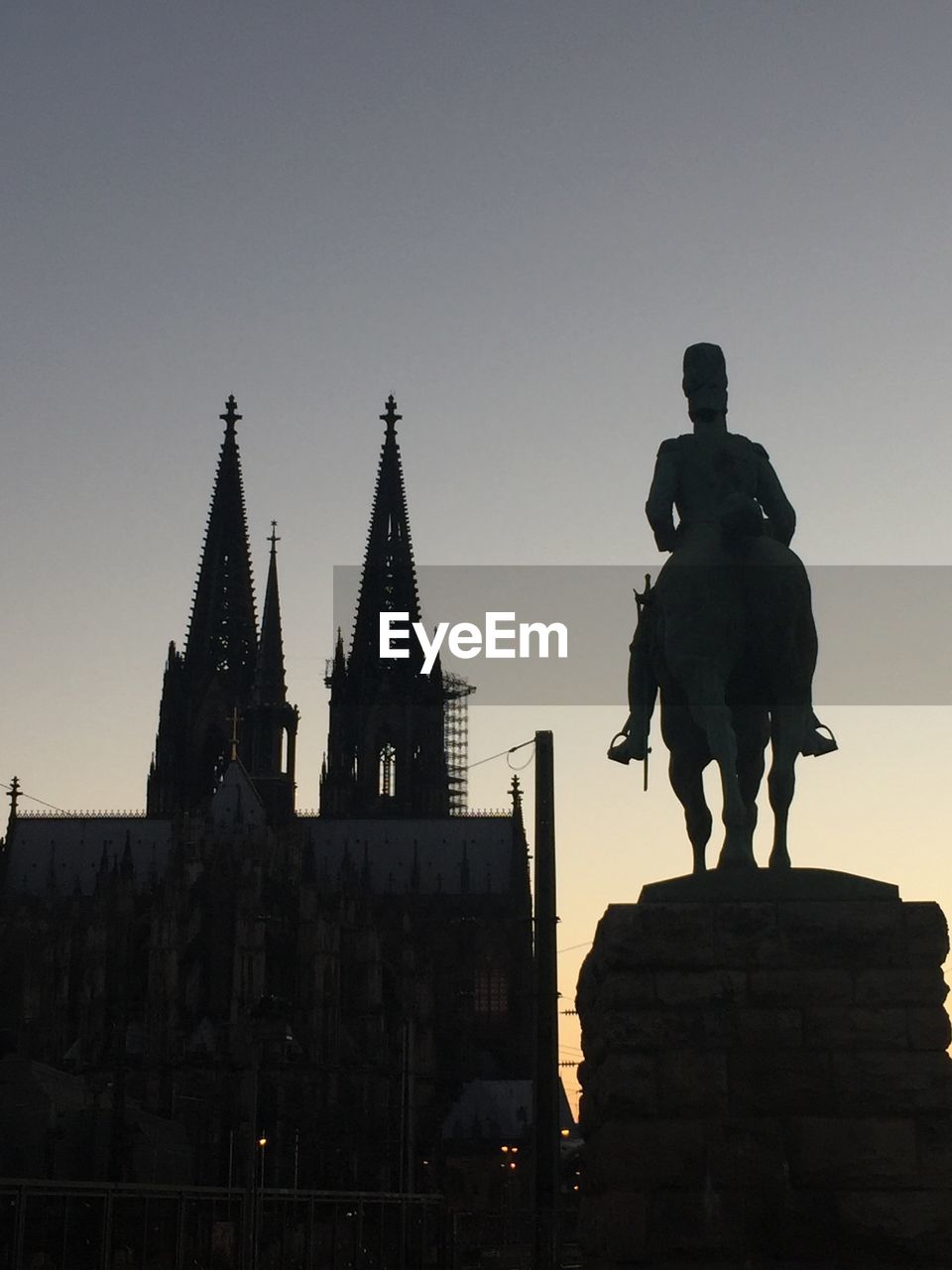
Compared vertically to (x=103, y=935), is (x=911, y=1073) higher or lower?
lower

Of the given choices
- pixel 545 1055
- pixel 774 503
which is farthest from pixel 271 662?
pixel 774 503

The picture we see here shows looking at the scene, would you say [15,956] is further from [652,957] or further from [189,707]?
[652,957]

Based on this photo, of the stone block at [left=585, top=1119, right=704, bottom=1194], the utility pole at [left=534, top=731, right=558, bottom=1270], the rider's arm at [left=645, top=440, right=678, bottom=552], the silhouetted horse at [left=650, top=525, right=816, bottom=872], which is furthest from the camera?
the utility pole at [left=534, top=731, right=558, bottom=1270]

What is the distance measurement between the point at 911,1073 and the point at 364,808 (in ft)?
302

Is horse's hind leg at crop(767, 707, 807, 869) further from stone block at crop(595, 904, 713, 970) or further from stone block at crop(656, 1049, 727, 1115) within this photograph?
stone block at crop(656, 1049, 727, 1115)

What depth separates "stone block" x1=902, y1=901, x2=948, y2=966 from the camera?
1053cm

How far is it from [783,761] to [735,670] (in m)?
0.66

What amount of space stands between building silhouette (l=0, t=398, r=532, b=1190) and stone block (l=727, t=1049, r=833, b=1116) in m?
40.7

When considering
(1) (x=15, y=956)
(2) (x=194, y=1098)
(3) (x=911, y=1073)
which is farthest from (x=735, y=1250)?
(1) (x=15, y=956)

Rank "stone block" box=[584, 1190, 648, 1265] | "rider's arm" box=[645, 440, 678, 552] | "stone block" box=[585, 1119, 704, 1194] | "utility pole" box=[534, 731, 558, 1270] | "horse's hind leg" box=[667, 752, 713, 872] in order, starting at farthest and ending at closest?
1. "utility pole" box=[534, 731, 558, 1270]
2. "rider's arm" box=[645, 440, 678, 552]
3. "horse's hind leg" box=[667, 752, 713, 872]
4. "stone block" box=[585, 1119, 704, 1194]
5. "stone block" box=[584, 1190, 648, 1265]

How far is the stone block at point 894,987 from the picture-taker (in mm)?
10422

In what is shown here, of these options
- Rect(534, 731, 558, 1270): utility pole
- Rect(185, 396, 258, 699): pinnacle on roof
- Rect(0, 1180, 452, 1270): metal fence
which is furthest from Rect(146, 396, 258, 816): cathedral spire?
Rect(534, 731, 558, 1270): utility pole

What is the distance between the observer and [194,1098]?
72.8 metres

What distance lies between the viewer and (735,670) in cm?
1175
